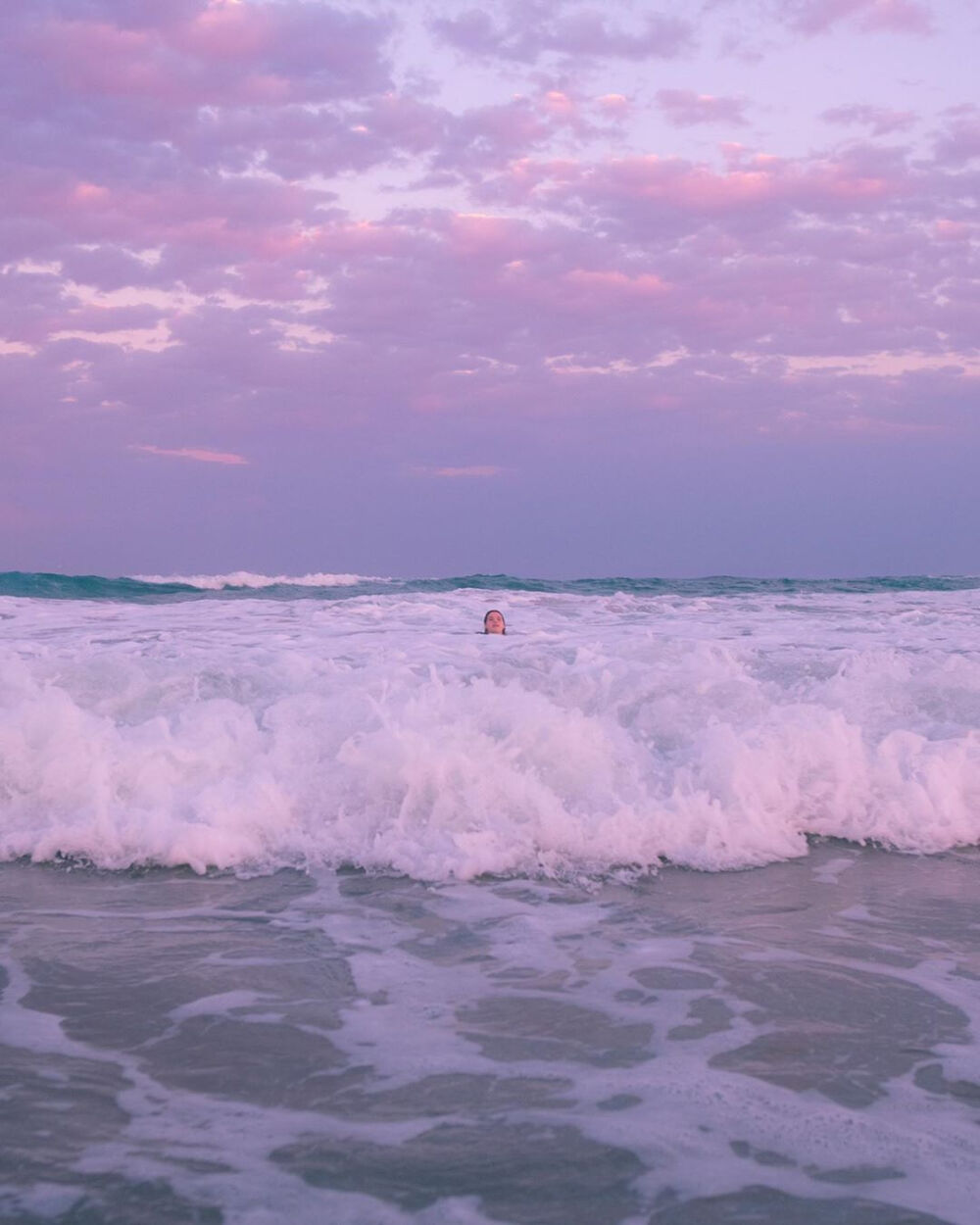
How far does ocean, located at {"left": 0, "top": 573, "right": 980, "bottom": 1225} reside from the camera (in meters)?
2.85

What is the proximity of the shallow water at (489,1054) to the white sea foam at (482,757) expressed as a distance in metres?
0.66

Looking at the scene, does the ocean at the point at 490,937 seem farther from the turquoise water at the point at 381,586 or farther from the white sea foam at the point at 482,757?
the turquoise water at the point at 381,586

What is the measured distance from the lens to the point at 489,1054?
11.7 feet

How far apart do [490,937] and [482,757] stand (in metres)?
2.31

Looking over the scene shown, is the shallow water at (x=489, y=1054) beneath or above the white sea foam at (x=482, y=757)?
beneath

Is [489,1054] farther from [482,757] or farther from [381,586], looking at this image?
[381,586]

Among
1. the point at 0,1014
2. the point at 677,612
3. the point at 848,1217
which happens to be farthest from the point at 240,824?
the point at 677,612

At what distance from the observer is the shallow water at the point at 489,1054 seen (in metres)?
2.75

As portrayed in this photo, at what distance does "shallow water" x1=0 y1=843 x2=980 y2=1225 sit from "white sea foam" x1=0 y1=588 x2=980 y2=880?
0.66 m

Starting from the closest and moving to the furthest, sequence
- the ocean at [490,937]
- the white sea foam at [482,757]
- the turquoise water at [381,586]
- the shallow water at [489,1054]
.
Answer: the shallow water at [489,1054]
the ocean at [490,937]
the white sea foam at [482,757]
the turquoise water at [381,586]

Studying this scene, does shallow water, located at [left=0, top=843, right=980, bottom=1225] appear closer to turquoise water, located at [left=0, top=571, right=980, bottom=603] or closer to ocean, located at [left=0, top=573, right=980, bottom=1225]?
ocean, located at [left=0, top=573, right=980, bottom=1225]

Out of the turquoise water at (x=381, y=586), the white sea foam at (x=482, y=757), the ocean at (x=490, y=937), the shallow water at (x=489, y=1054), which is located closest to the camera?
the shallow water at (x=489, y=1054)

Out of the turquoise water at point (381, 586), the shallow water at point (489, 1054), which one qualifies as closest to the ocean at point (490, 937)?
the shallow water at point (489, 1054)

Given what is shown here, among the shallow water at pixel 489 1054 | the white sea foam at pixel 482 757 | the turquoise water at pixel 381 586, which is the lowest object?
the shallow water at pixel 489 1054
